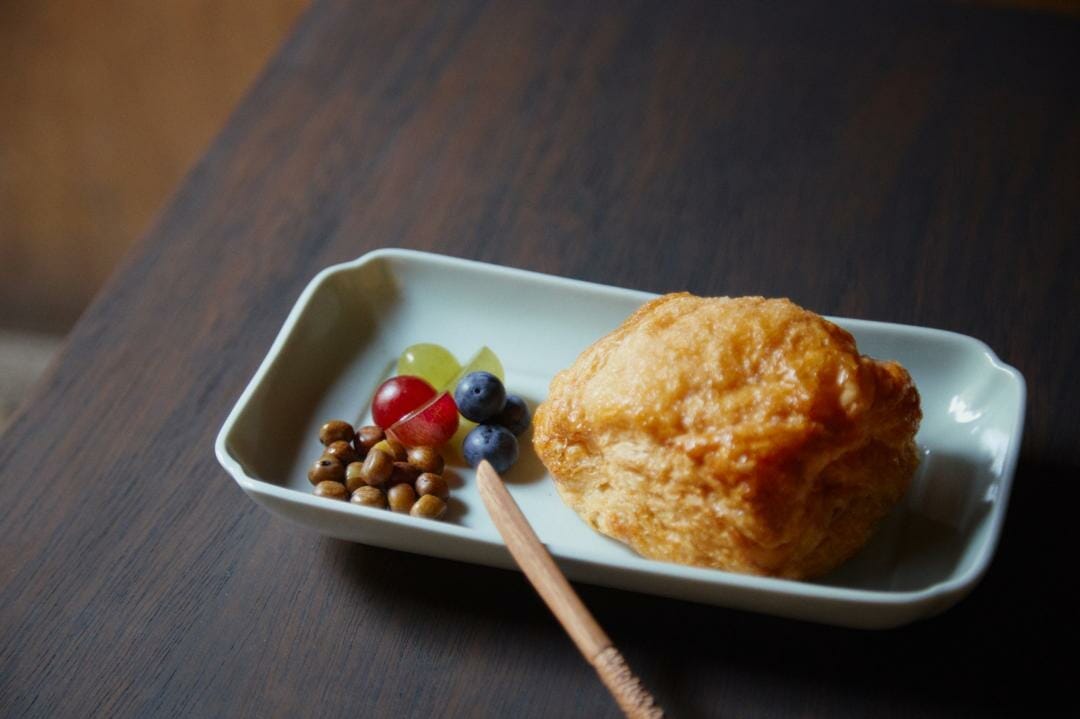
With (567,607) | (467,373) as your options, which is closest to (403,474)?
(467,373)

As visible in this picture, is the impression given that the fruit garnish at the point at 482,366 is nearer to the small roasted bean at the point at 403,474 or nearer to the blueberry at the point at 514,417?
the blueberry at the point at 514,417

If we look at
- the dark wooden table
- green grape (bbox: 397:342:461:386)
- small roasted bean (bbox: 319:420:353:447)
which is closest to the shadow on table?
the dark wooden table

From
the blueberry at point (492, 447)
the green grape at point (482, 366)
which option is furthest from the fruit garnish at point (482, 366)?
the blueberry at point (492, 447)

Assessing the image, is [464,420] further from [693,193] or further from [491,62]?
[491,62]

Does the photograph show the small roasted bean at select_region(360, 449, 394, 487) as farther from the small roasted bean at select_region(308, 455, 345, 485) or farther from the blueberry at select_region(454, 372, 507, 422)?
the blueberry at select_region(454, 372, 507, 422)

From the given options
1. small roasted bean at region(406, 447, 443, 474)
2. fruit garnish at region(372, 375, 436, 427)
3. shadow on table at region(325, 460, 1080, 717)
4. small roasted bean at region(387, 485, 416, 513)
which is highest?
fruit garnish at region(372, 375, 436, 427)

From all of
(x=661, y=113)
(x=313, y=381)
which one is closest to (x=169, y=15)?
(x=661, y=113)
